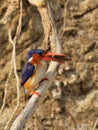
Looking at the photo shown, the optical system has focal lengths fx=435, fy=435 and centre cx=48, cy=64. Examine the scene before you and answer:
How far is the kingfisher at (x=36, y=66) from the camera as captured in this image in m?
2.09

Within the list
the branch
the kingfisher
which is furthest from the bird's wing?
the branch

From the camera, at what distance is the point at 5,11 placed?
9.70 ft

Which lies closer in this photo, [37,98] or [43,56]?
[37,98]

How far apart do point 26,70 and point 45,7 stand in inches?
15.0

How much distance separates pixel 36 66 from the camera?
2.18 meters

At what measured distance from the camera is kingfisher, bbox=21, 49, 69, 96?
2088mm

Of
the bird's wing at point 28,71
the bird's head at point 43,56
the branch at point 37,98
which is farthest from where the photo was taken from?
the bird's wing at point 28,71

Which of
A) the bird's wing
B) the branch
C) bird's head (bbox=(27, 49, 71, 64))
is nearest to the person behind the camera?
the branch

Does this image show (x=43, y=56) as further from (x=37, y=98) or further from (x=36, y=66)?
(x=37, y=98)

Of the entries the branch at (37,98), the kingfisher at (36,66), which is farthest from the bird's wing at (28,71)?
the branch at (37,98)

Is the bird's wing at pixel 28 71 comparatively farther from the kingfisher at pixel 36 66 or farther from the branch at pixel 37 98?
the branch at pixel 37 98

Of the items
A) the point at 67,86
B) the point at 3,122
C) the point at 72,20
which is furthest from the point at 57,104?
the point at 72,20

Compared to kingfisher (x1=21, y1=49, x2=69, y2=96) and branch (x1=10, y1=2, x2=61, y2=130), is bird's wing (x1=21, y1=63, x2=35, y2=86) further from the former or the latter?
branch (x1=10, y1=2, x2=61, y2=130)

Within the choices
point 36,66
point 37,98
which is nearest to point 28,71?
point 36,66
